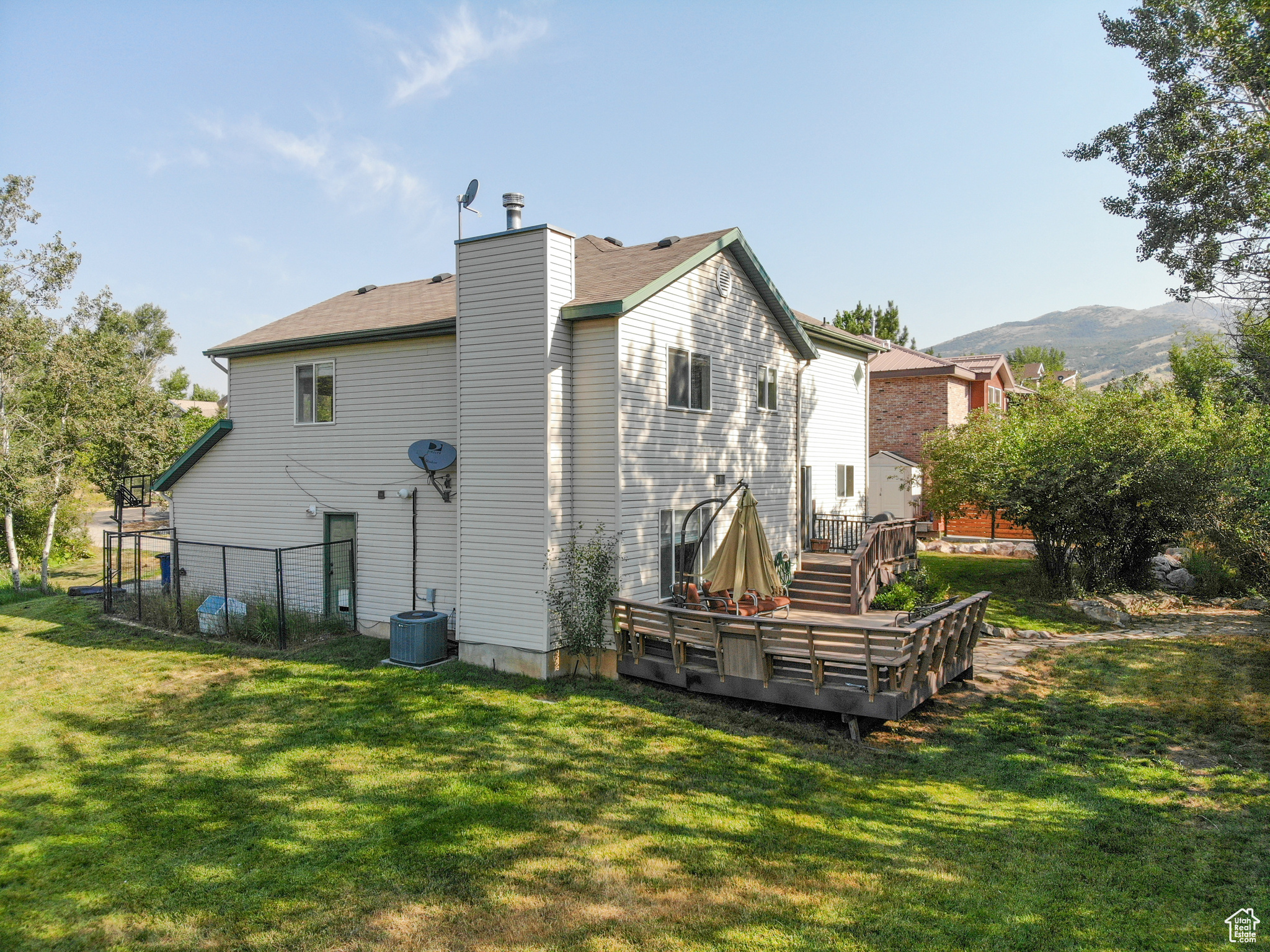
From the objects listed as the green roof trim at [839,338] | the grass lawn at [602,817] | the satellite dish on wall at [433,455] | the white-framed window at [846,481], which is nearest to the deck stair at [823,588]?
the grass lawn at [602,817]

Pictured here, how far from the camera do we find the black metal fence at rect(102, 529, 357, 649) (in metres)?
14.1

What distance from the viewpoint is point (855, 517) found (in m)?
21.1

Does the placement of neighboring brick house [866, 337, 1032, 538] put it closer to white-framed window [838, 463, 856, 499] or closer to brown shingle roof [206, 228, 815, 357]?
white-framed window [838, 463, 856, 499]

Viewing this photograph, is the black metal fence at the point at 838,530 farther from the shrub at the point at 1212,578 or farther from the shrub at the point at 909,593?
the shrub at the point at 1212,578

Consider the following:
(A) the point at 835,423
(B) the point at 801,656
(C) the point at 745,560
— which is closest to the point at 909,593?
(C) the point at 745,560

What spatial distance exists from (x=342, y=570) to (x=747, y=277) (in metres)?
10.7

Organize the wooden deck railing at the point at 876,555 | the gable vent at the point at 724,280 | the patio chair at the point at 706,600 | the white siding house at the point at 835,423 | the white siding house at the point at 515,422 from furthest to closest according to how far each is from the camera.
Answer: the white siding house at the point at 835,423
the wooden deck railing at the point at 876,555
the gable vent at the point at 724,280
the patio chair at the point at 706,600
the white siding house at the point at 515,422

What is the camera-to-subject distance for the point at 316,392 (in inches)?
614

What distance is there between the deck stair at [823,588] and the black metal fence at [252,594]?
955 cm

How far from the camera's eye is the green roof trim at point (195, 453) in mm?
16781

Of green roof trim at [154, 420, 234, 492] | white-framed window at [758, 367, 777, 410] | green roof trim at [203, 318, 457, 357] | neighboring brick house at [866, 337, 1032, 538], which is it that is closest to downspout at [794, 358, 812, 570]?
white-framed window at [758, 367, 777, 410]

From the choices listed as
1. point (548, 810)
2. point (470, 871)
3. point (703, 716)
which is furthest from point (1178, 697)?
point (470, 871)

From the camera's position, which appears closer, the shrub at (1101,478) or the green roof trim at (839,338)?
the shrub at (1101,478)

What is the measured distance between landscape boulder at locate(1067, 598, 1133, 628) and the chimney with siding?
13.7m
